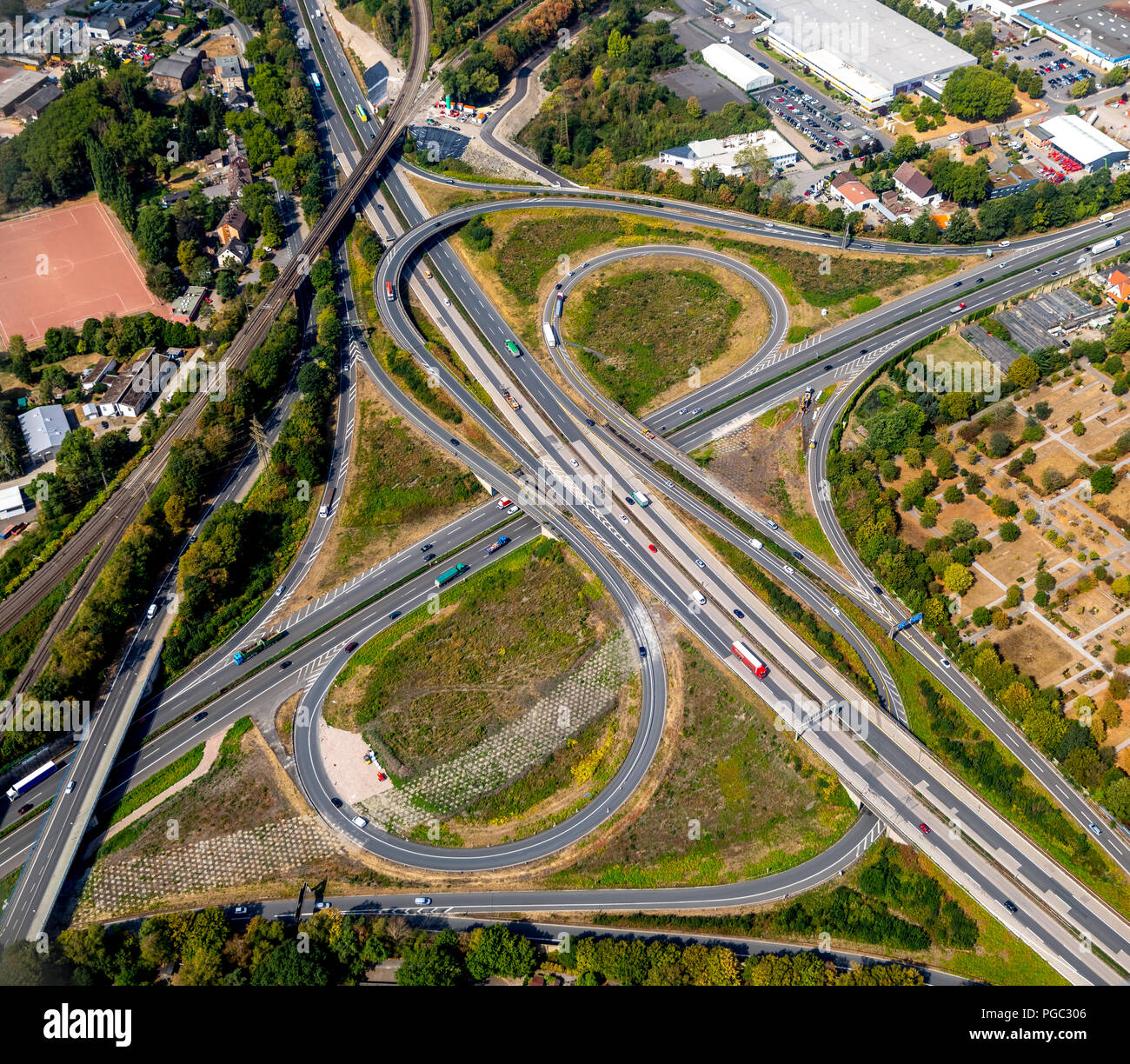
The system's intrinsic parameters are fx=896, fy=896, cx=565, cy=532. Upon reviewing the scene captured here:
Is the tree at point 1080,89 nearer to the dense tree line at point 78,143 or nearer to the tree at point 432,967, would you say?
the dense tree line at point 78,143

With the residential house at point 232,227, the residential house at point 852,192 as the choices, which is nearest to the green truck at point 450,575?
the residential house at point 232,227

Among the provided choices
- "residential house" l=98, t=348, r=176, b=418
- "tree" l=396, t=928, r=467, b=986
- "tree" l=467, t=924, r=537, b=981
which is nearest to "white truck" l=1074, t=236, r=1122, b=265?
"tree" l=467, t=924, r=537, b=981

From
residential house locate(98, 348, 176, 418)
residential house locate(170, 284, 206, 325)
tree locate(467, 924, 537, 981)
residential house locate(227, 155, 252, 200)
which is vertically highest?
residential house locate(227, 155, 252, 200)

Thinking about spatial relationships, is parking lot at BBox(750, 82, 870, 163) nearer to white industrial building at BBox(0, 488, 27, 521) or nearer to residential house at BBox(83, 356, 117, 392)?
residential house at BBox(83, 356, 117, 392)

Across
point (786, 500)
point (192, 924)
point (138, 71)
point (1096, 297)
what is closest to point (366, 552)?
point (192, 924)

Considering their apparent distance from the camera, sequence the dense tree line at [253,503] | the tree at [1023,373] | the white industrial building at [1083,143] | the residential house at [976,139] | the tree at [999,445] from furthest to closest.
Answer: the residential house at [976,139]
the white industrial building at [1083,143]
the tree at [1023,373]
the tree at [999,445]
the dense tree line at [253,503]
